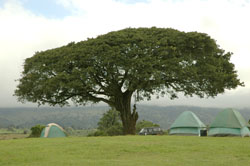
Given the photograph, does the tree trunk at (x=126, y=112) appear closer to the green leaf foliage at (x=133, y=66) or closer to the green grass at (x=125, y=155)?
the green leaf foliage at (x=133, y=66)

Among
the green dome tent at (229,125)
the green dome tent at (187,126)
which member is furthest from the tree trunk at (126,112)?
the green dome tent at (229,125)

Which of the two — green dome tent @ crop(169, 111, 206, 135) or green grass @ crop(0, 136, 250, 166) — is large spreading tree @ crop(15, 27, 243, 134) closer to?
green dome tent @ crop(169, 111, 206, 135)

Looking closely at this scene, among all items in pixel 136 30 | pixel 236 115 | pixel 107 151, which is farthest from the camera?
pixel 136 30

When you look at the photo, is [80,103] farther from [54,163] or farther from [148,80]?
[54,163]

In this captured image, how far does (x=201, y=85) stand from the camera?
34.6m

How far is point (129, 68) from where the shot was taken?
30766 millimetres

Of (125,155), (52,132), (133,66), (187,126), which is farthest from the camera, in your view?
(52,132)

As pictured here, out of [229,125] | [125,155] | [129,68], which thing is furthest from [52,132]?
[125,155]

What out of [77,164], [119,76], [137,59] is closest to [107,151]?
[77,164]

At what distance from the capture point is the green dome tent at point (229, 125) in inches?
1251

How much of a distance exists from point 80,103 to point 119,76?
25.2 feet

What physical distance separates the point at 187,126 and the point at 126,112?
22.7ft

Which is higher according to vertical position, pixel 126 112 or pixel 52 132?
pixel 126 112

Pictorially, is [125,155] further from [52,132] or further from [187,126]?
[52,132]
